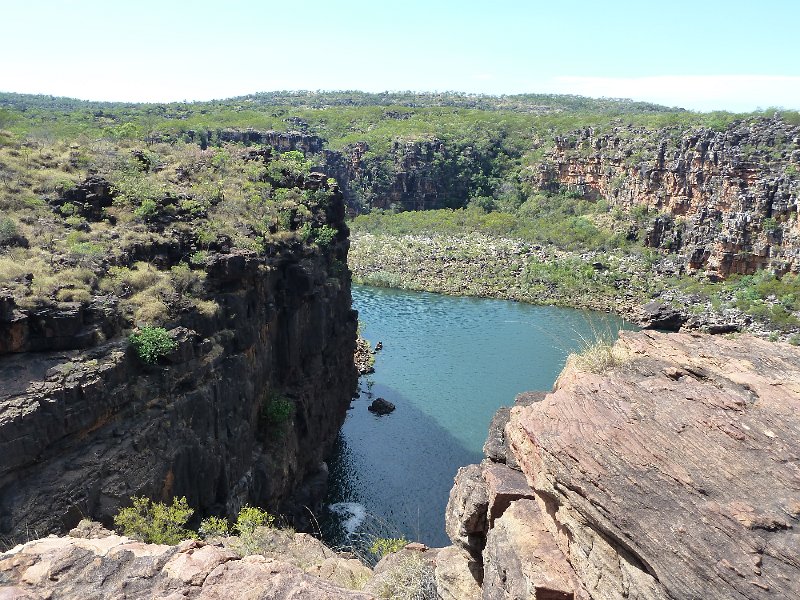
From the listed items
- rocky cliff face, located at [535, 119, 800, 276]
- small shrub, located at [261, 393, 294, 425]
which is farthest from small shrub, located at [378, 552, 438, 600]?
rocky cliff face, located at [535, 119, 800, 276]

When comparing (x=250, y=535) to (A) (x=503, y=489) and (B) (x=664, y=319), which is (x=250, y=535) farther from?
(B) (x=664, y=319)

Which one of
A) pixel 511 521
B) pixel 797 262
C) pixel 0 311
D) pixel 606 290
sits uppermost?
pixel 0 311

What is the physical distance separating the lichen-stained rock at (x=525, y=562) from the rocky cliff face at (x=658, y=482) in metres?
0.02

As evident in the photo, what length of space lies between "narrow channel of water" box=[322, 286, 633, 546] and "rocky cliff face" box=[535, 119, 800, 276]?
17.6m

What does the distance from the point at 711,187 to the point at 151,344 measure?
7796 cm

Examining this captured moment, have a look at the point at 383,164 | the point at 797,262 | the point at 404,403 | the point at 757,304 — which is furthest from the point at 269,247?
the point at 383,164

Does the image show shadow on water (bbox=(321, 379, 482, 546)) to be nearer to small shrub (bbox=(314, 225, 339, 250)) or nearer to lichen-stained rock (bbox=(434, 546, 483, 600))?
small shrub (bbox=(314, 225, 339, 250))

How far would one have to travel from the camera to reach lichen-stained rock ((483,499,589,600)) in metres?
9.07

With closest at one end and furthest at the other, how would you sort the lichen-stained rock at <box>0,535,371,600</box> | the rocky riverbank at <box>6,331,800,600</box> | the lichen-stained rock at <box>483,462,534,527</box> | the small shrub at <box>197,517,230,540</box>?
the rocky riverbank at <box>6,331,800,600</box> → the lichen-stained rock at <box>0,535,371,600</box> → the lichen-stained rock at <box>483,462,534,527</box> → the small shrub at <box>197,517,230,540</box>

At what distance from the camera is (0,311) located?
17.3m

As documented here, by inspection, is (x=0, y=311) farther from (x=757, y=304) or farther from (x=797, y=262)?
(x=797, y=262)

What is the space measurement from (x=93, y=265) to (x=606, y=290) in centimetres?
6319

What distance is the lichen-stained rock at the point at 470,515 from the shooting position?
41.0ft

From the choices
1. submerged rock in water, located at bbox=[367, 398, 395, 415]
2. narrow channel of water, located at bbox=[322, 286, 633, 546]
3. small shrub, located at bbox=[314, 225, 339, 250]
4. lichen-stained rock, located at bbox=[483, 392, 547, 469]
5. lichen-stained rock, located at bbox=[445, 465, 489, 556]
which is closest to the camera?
lichen-stained rock, located at bbox=[445, 465, 489, 556]
